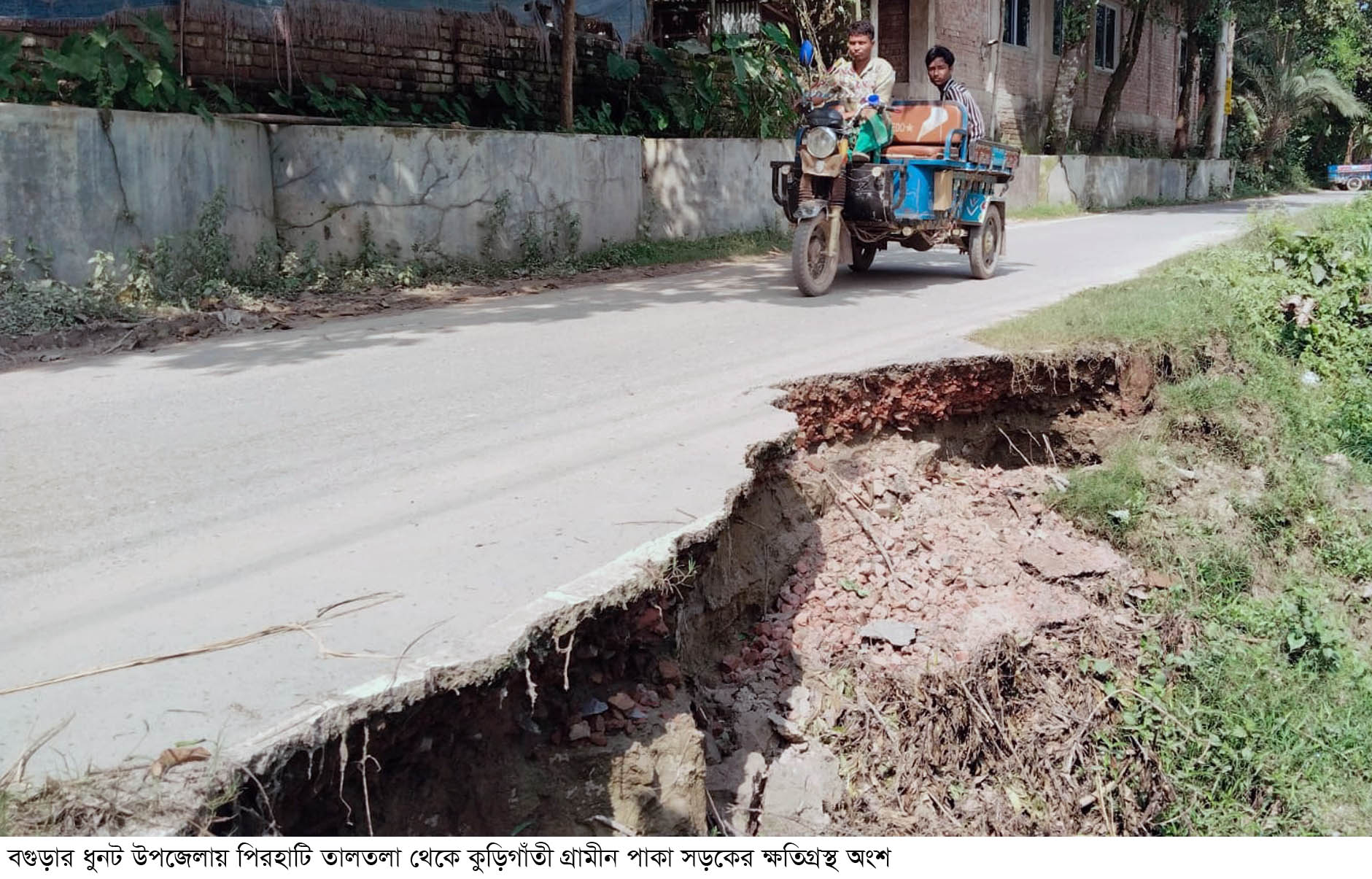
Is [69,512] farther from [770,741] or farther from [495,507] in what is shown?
[770,741]

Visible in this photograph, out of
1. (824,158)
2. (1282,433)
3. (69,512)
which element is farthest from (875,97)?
(69,512)

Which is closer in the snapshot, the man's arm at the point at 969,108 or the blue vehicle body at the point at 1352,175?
the man's arm at the point at 969,108

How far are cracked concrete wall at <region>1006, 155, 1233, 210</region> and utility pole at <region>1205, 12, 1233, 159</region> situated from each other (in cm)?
59

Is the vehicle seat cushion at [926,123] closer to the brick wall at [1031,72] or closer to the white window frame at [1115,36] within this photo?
the brick wall at [1031,72]

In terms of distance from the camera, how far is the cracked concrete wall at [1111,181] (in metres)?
20.3

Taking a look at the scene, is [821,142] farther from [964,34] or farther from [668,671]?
[964,34]

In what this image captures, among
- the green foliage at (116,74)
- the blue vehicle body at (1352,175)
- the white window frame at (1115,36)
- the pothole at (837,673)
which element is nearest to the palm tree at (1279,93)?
the blue vehicle body at (1352,175)

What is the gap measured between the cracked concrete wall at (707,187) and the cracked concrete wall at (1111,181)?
445cm

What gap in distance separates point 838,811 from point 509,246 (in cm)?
793

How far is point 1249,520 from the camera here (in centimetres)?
599

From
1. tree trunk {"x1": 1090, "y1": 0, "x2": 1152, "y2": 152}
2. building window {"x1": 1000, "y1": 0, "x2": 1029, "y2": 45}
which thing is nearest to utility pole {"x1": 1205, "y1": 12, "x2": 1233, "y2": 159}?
tree trunk {"x1": 1090, "y1": 0, "x2": 1152, "y2": 152}

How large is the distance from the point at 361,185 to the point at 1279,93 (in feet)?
95.8

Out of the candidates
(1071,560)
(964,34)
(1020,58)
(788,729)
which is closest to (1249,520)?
(1071,560)

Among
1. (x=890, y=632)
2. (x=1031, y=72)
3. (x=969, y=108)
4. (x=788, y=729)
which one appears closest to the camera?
(x=788, y=729)
